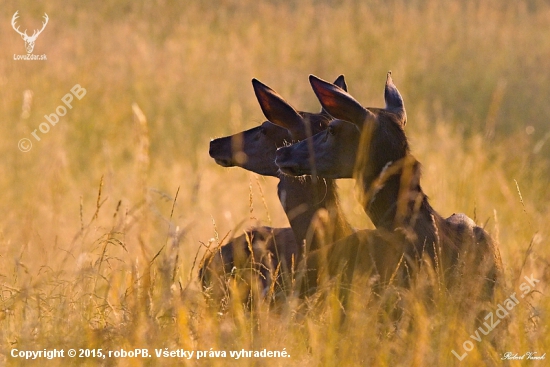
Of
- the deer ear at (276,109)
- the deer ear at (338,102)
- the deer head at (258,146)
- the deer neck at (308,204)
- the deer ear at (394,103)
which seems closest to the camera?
the deer ear at (338,102)

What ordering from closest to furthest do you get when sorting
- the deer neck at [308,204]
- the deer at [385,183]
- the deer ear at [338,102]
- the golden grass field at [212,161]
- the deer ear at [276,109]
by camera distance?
the golden grass field at [212,161]
the deer at [385,183]
the deer ear at [338,102]
the deer ear at [276,109]
the deer neck at [308,204]

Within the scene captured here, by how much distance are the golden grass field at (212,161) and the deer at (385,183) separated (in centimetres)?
23

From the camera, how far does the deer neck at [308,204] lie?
229 inches

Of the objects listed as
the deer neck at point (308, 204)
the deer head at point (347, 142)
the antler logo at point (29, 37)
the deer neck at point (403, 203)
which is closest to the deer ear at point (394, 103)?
the deer head at point (347, 142)

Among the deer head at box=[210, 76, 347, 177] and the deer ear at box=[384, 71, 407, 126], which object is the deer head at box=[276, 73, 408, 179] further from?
the deer head at box=[210, 76, 347, 177]

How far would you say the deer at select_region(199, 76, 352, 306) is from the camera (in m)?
5.70

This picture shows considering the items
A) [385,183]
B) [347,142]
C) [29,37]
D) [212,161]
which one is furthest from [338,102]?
[29,37]

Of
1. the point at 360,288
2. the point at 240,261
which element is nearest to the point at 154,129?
the point at 240,261

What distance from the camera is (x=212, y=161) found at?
11.0m

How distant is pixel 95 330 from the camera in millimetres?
3986

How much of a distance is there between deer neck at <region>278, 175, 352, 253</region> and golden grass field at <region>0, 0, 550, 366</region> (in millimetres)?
184

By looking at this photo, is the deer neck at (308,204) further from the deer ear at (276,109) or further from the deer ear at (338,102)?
the deer ear at (338,102)

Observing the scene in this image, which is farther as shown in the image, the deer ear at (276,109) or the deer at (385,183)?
the deer ear at (276,109)

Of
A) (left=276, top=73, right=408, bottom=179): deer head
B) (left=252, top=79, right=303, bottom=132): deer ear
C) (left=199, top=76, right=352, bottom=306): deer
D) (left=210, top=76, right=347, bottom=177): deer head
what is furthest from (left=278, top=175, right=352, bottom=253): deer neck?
(left=276, top=73, right=408, bottom=179): deer head
